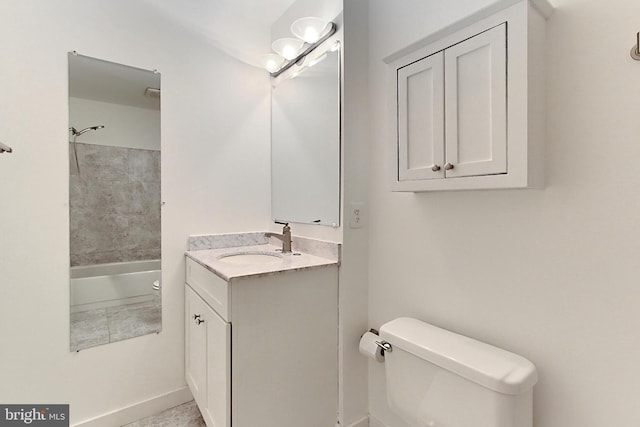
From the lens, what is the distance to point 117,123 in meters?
1.60

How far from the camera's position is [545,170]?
98cm

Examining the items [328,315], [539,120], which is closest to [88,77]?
[328,315]

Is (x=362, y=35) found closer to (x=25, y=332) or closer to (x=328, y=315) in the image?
(x=328, y=315)

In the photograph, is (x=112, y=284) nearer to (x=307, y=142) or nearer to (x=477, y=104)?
(x=307, y=142)

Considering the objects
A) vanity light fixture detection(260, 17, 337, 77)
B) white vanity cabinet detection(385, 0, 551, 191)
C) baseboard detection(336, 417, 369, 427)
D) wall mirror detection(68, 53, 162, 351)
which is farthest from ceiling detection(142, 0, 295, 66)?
baseboard detection(336, 417, 369, 427)

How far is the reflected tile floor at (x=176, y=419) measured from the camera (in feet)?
5.24

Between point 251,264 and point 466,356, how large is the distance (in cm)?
96

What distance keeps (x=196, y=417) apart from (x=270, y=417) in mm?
614

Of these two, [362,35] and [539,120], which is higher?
[362,35]

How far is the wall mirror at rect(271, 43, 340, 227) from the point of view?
1575mm

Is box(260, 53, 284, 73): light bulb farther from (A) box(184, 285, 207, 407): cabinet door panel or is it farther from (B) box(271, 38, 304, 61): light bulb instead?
(A) box(184, 285, 207, 407): cabinet door panel

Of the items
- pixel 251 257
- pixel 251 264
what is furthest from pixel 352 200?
pixel 251 257

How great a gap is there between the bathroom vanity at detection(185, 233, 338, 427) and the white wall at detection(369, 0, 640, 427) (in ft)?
1.89

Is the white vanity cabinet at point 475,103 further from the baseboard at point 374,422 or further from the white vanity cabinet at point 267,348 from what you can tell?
the baseboard at point 374,422
